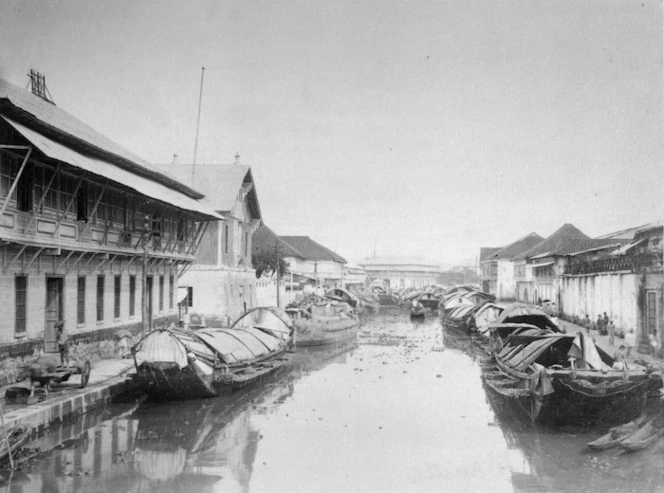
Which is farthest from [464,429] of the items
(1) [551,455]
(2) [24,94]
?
(2) [24,94]

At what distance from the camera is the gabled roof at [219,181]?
1357 inches

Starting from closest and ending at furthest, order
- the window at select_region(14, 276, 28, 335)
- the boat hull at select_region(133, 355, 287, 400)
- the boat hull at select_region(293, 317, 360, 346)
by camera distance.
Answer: the window at select_region(14, 276, 28, 335), the boat hull at select_region(133, 355, 287, 400), the boat hull at select_region(293, 317, 360, 346)

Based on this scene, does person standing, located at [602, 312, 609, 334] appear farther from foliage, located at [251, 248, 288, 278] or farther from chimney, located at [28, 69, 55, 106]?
foliage, located at [251, 248, 288, 278]

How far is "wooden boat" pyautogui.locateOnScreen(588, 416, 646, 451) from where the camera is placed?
1192 cm

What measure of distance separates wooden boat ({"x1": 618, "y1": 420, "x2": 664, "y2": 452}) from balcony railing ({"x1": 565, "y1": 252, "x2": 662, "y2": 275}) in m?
8.91

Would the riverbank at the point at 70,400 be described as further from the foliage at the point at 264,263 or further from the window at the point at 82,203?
the foliage at the point at 264,263

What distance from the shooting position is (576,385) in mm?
12969

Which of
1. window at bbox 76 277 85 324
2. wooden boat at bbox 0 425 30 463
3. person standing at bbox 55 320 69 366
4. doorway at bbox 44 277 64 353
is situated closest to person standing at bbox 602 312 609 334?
window at bbox 76 277 85 324

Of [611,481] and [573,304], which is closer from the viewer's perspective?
[611,481]

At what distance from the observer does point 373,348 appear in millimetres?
32000

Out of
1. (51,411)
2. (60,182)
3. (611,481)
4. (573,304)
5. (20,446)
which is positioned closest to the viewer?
(611,481)

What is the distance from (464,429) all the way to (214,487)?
664 cm

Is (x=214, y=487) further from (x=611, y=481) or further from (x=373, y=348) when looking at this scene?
(x=373, y=348)

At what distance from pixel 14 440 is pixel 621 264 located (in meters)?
23.4
